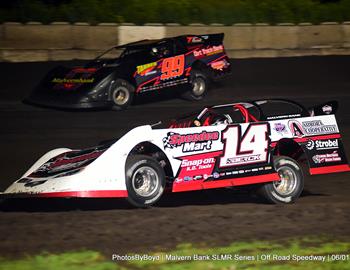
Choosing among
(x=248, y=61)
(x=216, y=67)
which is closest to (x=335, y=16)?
(x=248, y=61)

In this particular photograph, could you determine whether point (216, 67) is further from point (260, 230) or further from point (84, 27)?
point (260, 230)

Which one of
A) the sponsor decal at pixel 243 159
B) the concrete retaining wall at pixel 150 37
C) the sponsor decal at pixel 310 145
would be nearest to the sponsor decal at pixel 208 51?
the concrete retaining wall at pixel 150 37

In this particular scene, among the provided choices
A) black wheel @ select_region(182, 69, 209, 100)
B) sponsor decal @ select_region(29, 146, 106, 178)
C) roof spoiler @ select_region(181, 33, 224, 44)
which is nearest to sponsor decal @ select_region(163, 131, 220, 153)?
sponsor decal @ select_region(29, 146, 106, 178)

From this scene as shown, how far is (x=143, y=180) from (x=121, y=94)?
787cm

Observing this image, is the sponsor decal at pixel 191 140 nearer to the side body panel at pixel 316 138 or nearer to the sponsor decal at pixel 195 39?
the side body panel at pixel 316 138

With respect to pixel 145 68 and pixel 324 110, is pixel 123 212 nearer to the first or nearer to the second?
pixel 324 110

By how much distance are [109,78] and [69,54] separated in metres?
5.00

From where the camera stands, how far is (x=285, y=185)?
10227 mm

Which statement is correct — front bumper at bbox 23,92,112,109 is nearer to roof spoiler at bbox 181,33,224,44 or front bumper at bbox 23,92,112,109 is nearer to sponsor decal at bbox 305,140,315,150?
roof spoiler at bbox 181,33,224,44

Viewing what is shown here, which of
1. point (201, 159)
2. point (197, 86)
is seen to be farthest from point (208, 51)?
point (201, 159)

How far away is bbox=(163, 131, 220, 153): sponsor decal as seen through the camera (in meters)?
9.57

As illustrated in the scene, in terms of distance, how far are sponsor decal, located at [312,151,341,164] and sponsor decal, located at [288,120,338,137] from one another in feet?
0.89

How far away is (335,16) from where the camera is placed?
25.1 m

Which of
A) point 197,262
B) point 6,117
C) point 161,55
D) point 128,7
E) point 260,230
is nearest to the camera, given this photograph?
point 197,262
